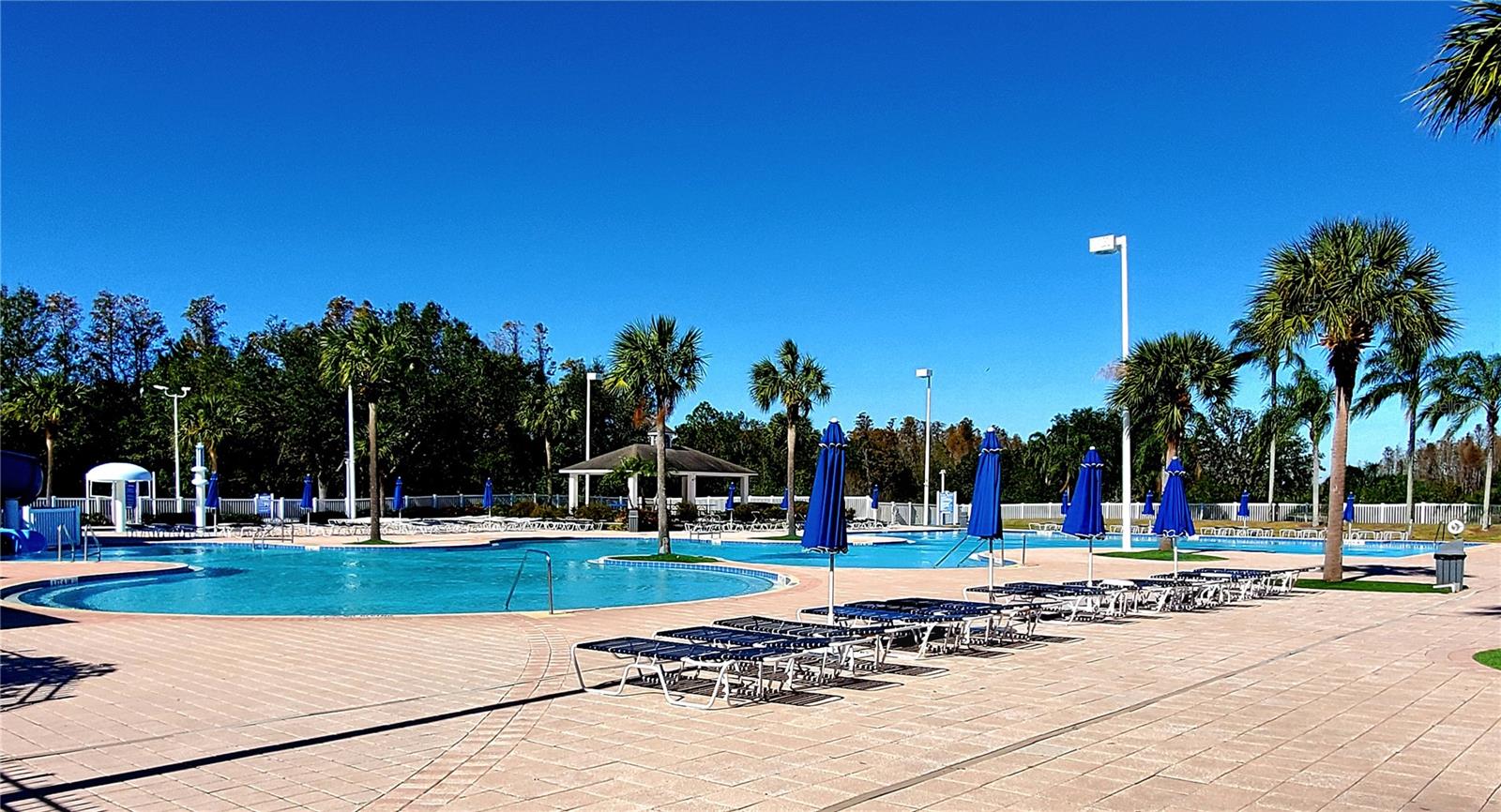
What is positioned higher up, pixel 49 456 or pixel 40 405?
pixel 40 405

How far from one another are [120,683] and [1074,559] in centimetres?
2164

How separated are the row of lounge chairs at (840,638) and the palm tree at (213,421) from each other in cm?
4336

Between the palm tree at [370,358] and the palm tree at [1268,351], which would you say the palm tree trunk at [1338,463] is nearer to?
the palm tree at [1268,351]

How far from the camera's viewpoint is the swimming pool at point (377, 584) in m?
19.6

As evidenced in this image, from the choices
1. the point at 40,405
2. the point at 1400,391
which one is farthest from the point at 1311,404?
the point at 40,405

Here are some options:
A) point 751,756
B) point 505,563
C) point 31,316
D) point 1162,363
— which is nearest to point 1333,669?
point 751,756

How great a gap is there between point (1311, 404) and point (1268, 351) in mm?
30579

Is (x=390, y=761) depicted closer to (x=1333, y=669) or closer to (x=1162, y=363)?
(x=1333, y=669)

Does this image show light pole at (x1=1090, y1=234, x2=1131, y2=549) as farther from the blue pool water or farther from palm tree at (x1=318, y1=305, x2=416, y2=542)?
palm tree at (x1=318, y1=305, x2=416, y2=542)

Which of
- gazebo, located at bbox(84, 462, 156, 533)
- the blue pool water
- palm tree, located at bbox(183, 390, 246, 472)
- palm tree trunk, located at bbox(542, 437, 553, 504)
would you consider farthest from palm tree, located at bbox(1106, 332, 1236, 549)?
palm tree, located at bbox(183, 390, 246, 472)

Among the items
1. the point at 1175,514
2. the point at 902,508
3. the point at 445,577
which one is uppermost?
the point at 1175,514

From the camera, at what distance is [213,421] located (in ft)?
167

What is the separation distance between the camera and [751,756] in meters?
7.34

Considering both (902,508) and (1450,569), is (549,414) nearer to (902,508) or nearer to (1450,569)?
(902,508)
